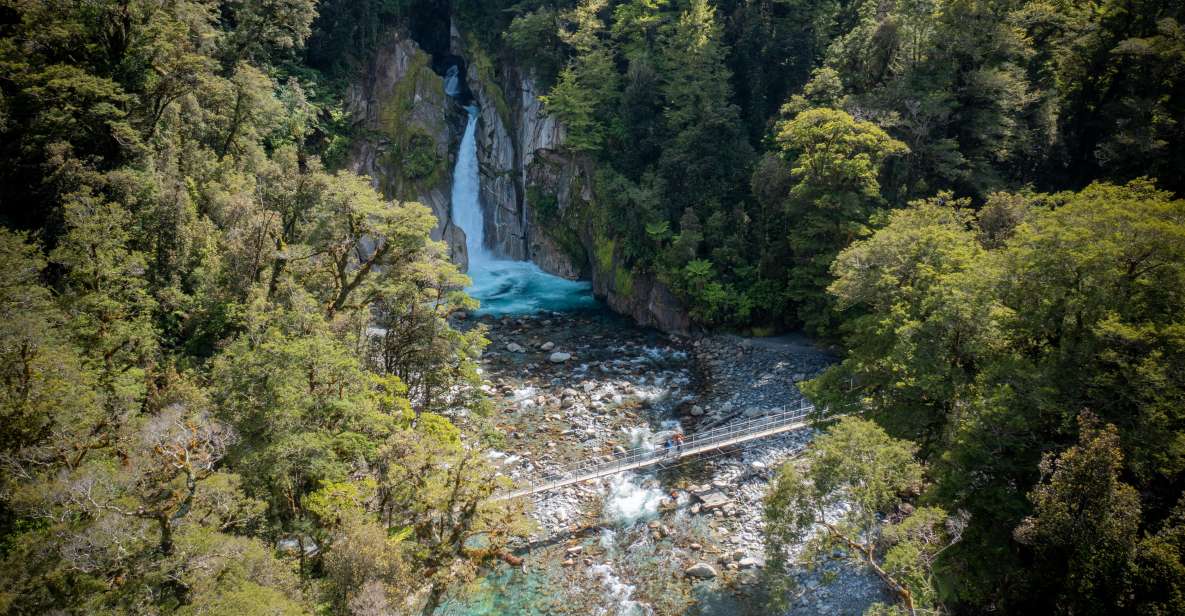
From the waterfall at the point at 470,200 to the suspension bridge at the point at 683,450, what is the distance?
24.9m

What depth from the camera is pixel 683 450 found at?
22891mm

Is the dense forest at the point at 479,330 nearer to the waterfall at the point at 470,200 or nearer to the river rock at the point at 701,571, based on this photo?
the river rock at the point at 701,571

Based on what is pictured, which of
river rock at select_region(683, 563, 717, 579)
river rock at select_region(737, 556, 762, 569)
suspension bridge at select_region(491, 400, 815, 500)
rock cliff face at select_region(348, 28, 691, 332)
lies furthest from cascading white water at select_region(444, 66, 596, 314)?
river rock at select_region(737, 556, 762, 569)

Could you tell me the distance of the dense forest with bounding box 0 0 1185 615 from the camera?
1180 cm

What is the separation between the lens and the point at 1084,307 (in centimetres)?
1384

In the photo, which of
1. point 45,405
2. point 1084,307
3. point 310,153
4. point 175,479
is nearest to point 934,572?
point 1084,307

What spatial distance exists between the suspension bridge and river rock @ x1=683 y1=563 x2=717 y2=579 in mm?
4693

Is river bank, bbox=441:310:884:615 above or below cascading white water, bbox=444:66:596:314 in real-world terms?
below

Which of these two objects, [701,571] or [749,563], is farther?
[749,563]

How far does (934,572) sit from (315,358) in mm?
15374

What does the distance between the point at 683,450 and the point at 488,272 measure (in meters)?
24.4

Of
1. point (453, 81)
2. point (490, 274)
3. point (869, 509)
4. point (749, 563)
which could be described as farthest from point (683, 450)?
point (453, 81)

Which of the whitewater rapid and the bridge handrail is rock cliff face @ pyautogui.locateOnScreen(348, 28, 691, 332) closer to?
the whitewater rapid

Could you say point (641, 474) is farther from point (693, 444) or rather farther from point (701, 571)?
point (701, 571)
